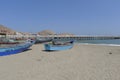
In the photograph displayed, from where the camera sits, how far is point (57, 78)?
670 centimetres

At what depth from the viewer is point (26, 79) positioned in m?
6.54

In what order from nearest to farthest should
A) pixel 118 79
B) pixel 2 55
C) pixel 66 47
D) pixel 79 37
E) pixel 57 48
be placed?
pixel 118 79 < pixel 2 55 < pixel 57 48 < pixel 66 47 < pixel 79 37

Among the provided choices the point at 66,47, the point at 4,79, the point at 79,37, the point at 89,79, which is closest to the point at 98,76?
the point at 89,79

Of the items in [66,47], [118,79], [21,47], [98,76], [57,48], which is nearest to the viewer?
[118,79]

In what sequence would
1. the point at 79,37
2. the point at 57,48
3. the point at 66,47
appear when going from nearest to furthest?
the point at 57,48, the point at 66,47, the point at 79,37

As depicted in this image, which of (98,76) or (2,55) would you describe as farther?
(2,55)

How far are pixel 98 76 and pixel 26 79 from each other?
11.2ft

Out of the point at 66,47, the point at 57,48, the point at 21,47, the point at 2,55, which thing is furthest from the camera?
the point at 66,47

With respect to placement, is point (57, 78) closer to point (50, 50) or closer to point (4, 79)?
point (4, 79)

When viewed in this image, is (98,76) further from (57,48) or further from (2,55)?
(57,48)

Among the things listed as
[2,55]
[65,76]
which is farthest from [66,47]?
[65,76]

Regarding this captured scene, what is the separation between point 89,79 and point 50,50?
12.8 metres

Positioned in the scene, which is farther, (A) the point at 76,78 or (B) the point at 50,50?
(B) the point at 50,50

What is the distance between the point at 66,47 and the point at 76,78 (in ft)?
47.7
